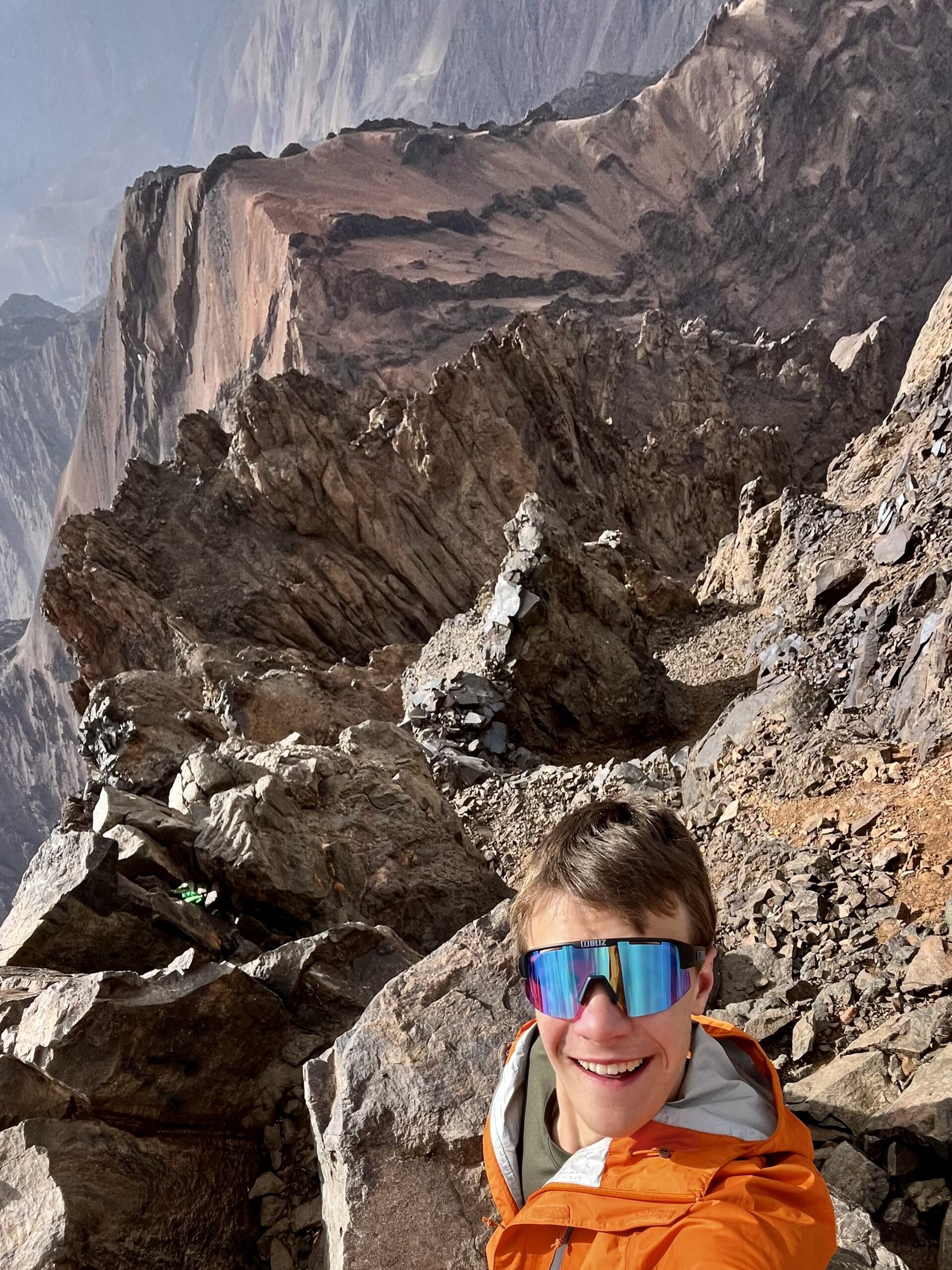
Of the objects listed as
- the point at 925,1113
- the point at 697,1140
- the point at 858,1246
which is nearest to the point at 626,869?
the point at 697,1140

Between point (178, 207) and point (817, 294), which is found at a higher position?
point (178, 207)

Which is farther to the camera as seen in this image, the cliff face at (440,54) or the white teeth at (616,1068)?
the cliff face at (440,54)

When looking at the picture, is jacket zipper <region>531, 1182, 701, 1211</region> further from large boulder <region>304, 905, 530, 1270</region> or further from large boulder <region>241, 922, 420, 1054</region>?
large boulder <region>241, 922, 420, 1054</region>

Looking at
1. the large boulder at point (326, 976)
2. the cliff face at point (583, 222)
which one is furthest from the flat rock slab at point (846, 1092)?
the cliff face at point (583, 222)

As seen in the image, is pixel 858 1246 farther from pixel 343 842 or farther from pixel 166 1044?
pixel 343 842

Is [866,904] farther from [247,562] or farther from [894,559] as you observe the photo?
[247,562]

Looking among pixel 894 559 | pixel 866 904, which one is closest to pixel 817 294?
pixel 894 559

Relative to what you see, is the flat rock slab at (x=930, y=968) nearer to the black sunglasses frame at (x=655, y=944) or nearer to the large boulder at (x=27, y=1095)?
the black sunglasses frame at (x=655, y=944)

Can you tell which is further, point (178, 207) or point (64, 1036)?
point (178, 207)
